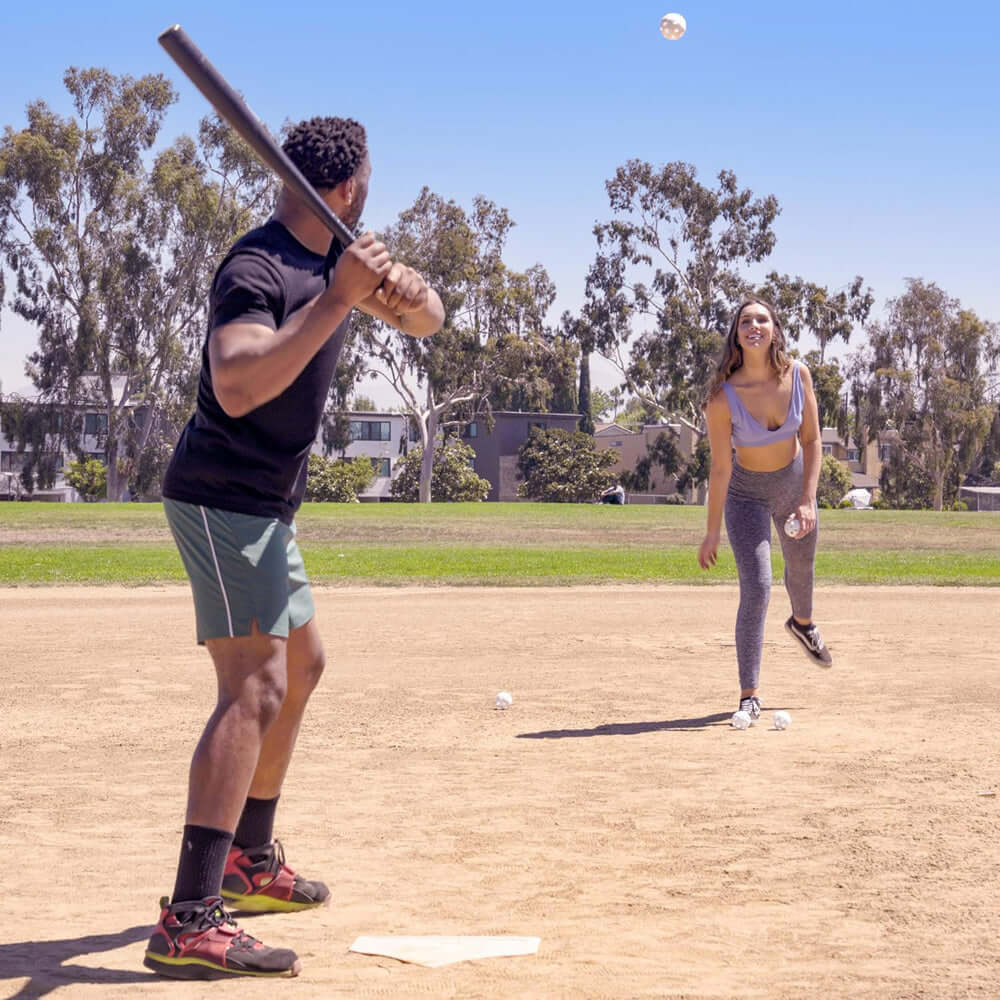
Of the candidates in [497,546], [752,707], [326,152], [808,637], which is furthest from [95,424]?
[326,152]

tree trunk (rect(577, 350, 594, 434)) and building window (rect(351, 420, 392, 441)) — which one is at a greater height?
tree trunk (rect(577, 350, 594, 434))

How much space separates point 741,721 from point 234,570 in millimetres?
4106

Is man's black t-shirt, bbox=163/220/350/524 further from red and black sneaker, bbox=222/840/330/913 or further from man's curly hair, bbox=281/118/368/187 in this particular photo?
red and black sneaker, bbox=222/840/330/913

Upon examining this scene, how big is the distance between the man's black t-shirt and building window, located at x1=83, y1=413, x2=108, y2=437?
181 feet

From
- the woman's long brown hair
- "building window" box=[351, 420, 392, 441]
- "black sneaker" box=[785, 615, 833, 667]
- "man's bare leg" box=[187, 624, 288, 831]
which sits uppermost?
"building window" box=[351, 420, 392, 441]

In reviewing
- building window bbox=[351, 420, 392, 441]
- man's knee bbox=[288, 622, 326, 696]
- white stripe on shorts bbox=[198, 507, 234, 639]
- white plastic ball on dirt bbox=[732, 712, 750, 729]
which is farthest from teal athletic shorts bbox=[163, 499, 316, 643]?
building window bbox=[351, 420, 392, 441]

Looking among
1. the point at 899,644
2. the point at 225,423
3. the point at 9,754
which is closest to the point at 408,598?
the point at 899,644

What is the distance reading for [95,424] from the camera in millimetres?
59219

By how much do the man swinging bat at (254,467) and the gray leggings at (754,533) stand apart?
3.89m

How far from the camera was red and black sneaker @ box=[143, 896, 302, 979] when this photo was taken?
3.54 metres

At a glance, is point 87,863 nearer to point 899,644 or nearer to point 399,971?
point 399,971

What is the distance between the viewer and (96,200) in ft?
179

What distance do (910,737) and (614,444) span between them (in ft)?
273

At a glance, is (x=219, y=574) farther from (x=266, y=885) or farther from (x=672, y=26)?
(x=672, y=26)
